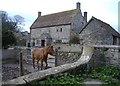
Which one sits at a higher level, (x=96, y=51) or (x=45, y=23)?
(x=45, y=23)

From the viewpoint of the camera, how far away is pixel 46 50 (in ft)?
38.3

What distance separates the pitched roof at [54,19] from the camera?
40459mm

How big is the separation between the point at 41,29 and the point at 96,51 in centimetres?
3661

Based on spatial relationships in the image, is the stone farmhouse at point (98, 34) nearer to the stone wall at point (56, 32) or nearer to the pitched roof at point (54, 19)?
the stone wall at point (56, 32)

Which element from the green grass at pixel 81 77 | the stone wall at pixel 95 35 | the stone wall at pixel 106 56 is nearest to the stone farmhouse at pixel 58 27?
the stone wall at pixel 95 35

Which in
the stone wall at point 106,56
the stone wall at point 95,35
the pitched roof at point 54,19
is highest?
the pitched roof at point 54,19

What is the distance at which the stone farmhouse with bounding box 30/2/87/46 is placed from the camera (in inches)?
1553

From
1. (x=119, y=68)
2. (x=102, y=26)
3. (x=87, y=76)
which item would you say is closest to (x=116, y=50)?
(x=119, y=68)

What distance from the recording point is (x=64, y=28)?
A: 3978 cm

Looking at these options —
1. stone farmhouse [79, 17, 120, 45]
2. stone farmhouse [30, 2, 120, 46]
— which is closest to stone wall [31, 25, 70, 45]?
stone farmhouse [30, 2, 120, 46]

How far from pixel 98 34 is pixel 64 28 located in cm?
1154

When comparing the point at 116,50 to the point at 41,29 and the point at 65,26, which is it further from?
the point at 41,29

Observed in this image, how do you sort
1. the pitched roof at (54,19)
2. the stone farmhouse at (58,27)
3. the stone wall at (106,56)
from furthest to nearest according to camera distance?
1. the pitched roof at (54,19)
2. the stone farmhouse at (58,27)
3. the stone wall at (106,56)

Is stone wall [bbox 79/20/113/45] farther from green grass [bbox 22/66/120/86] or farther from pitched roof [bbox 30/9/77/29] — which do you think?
green grass [bbox 22/66/120/86]
